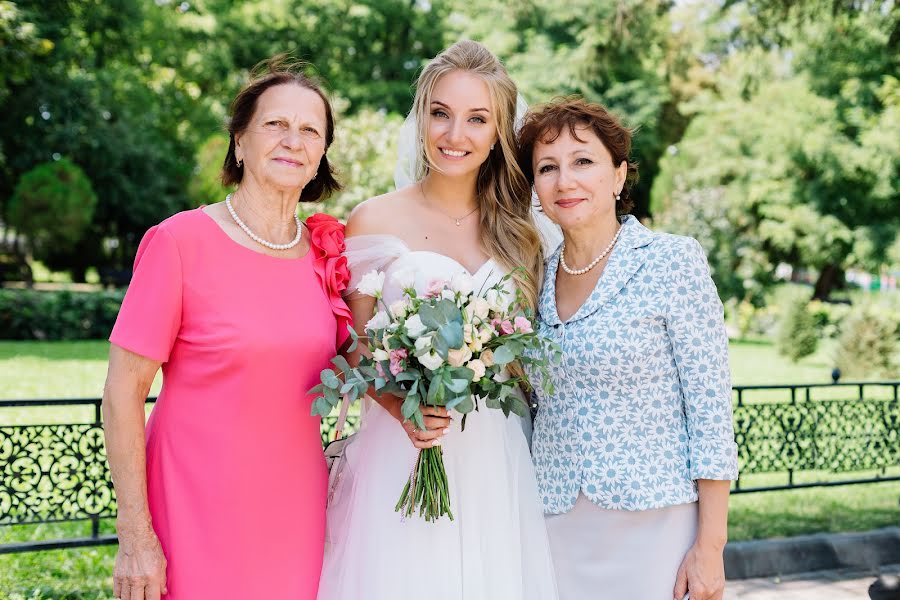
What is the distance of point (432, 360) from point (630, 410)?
0.92 m

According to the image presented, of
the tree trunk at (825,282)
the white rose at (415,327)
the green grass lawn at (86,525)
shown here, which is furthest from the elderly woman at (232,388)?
the tree trunk at (825,282)

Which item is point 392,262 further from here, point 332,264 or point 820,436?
point 820,436

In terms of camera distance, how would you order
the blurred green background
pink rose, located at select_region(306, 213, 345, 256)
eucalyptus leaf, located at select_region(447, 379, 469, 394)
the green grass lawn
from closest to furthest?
eucalyptus leaf, located at select_region(447, 379, 469, 394) < pink rose, located at select_region(306, 213, 345, 256) < the green grass lawn < the blurred green background

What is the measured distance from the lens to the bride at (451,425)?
3.31m

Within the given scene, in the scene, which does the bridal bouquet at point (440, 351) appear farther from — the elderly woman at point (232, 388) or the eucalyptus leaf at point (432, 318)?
the elderly woman at point (232, 388)

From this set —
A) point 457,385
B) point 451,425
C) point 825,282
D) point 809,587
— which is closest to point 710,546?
point 451,425

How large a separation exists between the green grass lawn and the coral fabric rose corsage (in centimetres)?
352

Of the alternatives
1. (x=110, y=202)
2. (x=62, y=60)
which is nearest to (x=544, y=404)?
(x=62, y=60)

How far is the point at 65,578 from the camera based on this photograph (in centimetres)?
597

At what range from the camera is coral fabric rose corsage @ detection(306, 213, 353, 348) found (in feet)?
10.7

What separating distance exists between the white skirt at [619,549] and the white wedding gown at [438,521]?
8 cm

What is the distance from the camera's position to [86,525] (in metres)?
7.19

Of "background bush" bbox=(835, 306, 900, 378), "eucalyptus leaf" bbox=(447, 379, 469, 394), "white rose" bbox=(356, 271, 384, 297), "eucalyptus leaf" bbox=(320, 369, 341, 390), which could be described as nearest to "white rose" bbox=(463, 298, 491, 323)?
"eucalyptus leaf" bbox=(447, 379, 469, 394)

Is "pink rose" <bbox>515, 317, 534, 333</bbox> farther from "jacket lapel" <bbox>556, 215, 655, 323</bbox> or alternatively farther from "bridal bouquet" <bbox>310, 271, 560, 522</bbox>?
"jacket lapel" <bbox>556, 215, 655, 323</bbox>
